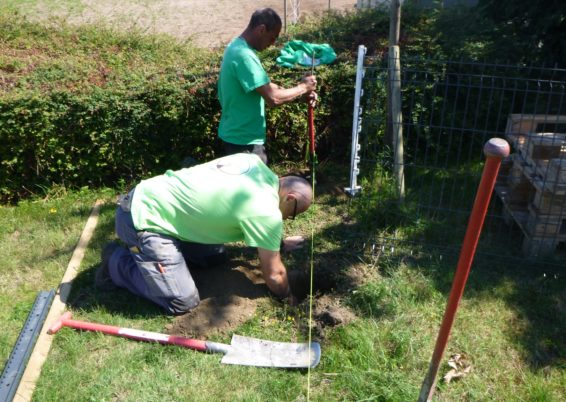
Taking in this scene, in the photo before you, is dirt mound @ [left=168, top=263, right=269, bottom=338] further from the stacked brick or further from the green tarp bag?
the green tarp bag

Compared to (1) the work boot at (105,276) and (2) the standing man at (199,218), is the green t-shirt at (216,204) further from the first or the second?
(1) the work boot at (105,276)

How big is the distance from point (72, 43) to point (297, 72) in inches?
150

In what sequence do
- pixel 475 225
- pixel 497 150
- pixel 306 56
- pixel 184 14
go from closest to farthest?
pixel 497 150
pixel 475 225
pixel 306 56
pixel 184 14

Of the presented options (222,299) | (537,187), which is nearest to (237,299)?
(222,299)

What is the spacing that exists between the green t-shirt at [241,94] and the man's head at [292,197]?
0.89 m

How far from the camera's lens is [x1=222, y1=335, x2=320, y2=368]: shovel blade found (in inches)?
129

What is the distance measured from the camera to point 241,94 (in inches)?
168

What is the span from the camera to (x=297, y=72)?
5.54m

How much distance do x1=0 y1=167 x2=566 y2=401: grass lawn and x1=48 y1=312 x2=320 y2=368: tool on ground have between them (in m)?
0.05

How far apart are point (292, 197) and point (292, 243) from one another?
94 cm

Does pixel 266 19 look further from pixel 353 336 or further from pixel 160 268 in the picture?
pixel 353 336

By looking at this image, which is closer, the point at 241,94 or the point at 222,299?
the point at 222,299

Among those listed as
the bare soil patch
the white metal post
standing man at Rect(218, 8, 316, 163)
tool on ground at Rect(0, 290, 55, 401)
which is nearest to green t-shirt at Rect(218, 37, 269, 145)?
standing man at Rect(218, 8, 316, 163)

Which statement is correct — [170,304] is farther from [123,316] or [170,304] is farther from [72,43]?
[72,43]
